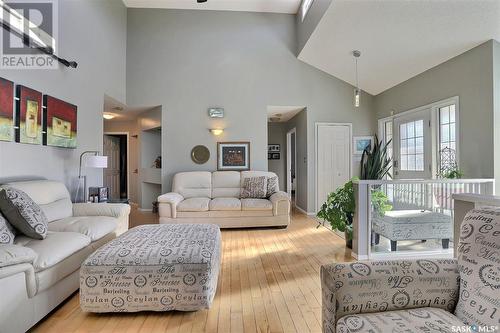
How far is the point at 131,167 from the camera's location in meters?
6.72

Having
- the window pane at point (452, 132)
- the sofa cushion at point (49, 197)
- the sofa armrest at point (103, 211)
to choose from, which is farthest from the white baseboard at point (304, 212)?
the sofa cushion at point (49, 197)

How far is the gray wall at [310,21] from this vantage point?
3.94m

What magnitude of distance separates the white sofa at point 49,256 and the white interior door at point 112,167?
4.14 meters

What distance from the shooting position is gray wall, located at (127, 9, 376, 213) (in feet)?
17.0

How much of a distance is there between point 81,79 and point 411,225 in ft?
15.7

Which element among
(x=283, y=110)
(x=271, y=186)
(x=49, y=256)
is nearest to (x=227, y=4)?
(x=283, y=110)

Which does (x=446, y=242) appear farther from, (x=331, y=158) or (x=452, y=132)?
(x=331, y=158)

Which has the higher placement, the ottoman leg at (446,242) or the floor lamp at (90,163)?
the floor lamp at (90,163)

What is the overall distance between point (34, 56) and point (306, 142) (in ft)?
14.6

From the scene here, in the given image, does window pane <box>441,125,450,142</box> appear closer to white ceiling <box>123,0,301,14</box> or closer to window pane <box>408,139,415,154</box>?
window pane <box>408,139,415,154</box>

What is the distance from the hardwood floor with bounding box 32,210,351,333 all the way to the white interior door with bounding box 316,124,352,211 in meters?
2.23

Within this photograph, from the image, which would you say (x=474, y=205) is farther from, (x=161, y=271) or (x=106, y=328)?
(x=106, y=328)

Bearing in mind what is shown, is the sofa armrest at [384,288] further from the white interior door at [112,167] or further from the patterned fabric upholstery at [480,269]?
the white interior door at [112,167]

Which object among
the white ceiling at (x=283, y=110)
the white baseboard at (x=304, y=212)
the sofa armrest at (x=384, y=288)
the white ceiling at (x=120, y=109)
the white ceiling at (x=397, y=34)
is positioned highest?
the white ceiling at (x=397, y=34)
